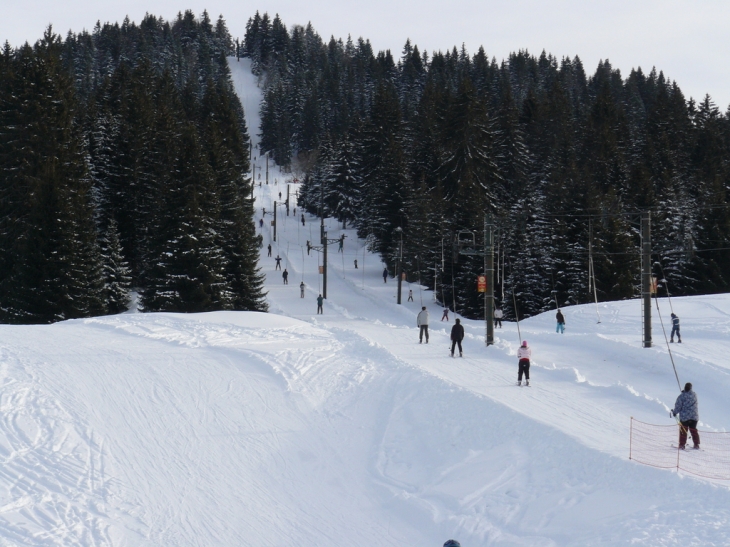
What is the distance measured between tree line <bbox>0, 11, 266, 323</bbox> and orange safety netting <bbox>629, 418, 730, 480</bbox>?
99.6ft

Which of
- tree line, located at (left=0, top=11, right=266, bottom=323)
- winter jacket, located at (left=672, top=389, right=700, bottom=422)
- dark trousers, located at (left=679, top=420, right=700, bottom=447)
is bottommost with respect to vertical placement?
dark trousers, located at (left=679, top=420, right=700, bottom=447)

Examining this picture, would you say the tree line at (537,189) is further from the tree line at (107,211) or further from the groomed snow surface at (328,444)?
the tree line at (107,211)

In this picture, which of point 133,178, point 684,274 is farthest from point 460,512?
point 684,274

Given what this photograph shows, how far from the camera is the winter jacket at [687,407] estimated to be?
13977mm

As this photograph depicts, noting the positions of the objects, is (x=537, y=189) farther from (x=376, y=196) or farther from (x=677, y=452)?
(x=677, y=452)

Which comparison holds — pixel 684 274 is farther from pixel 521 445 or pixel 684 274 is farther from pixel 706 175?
pixel 521 445

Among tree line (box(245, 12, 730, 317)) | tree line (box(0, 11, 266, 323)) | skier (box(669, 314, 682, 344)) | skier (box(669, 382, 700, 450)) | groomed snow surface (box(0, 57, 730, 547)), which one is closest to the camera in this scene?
groomed snow surface (box(0, 57, 730, 547))

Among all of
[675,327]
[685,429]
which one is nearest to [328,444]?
[685,429]

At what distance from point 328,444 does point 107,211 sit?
1560 inches

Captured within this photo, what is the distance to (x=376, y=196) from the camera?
236 feet

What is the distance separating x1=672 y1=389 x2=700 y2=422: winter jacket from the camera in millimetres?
13977

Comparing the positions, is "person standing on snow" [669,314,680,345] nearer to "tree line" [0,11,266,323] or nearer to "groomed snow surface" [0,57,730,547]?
"groomed snow surface" [0,57,730,547]

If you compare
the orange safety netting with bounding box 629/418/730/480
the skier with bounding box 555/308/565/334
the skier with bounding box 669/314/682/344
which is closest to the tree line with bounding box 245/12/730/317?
the skier with bounding box 669/314/682/344

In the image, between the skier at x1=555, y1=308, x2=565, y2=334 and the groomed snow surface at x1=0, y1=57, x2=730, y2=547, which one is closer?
the groomed snow surface at x1=0, y1=57, x2=730, y2=547
